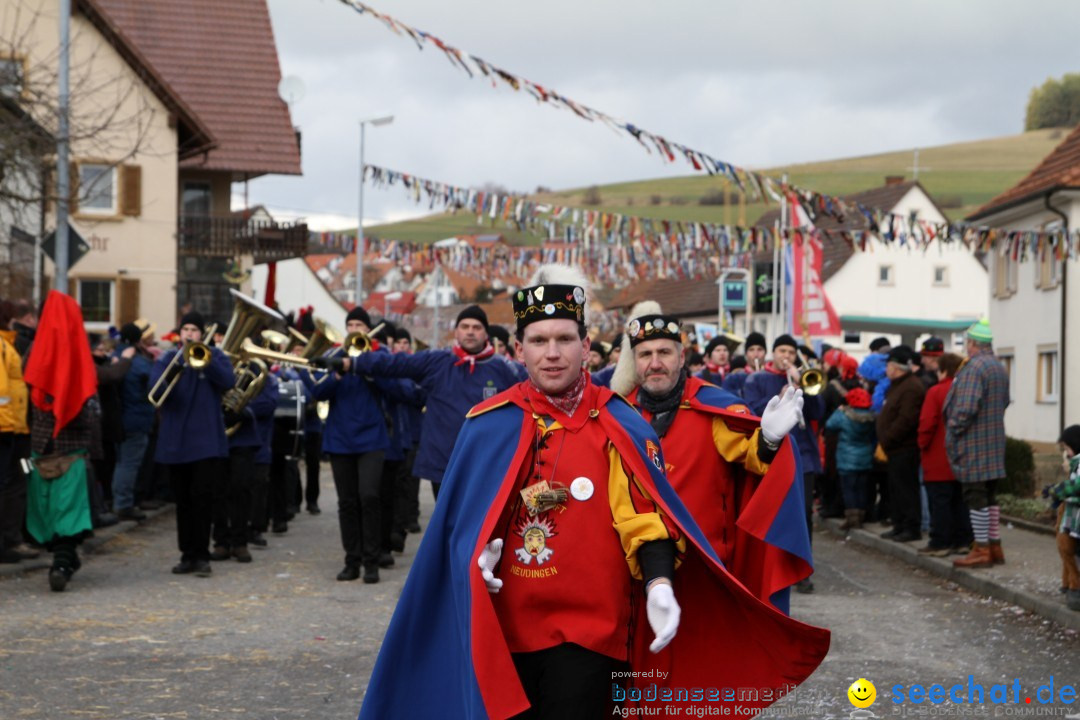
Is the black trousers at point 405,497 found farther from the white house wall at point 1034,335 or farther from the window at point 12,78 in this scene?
the white house wall at point 1034,335

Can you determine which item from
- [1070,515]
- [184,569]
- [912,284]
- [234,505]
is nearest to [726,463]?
[1070,515]

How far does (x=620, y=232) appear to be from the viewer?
74.2ft

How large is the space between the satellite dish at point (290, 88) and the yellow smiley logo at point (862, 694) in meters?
31.0

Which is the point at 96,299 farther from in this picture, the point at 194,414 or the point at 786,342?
the point at 786,342

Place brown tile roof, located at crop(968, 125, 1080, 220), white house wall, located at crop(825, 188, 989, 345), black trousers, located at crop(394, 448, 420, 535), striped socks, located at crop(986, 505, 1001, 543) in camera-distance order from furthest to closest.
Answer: white house wall, located at crop(825, 188, 989, 345) < brown tile roof, located at crop(968, 125, 1080, 220) < black trousers, located at crop(394, 448, 420, 535) < striped socks, located at crop(986, 505, 1001, 543)

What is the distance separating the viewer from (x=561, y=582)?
15.3ft

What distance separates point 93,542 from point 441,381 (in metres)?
4.54

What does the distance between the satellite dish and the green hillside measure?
55.3 meters

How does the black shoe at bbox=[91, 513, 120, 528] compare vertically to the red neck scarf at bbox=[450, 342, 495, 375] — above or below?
below

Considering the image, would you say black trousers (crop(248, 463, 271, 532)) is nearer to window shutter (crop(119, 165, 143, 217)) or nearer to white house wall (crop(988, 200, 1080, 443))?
white house wall (crop(988, 200, 1080, 443))

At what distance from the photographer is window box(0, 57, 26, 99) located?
1733 cm

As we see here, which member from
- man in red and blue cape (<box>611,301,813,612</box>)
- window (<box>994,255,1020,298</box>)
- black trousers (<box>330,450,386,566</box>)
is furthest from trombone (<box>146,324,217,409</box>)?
window (<box>994,255,1020,298</box>)

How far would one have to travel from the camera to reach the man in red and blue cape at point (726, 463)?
233 inches

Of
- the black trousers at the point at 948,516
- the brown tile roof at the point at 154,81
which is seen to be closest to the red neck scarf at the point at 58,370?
the black trousers at the point at 948,516
